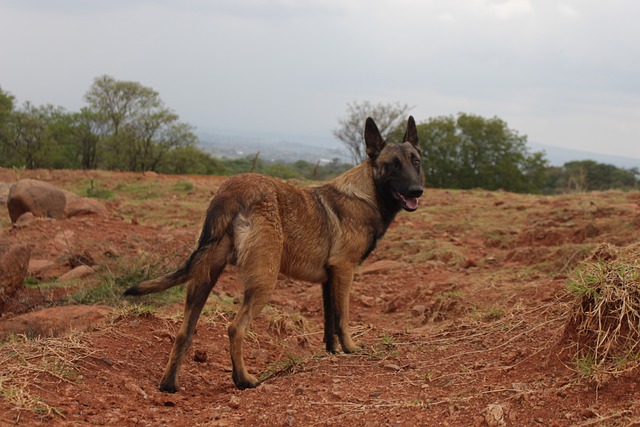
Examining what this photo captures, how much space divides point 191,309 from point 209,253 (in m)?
0.51

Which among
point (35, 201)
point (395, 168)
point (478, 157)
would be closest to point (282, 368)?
point (395, 168)

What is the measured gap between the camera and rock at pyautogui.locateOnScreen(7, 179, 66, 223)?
12367mm

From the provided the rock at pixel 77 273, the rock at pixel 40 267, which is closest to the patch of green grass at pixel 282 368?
the rock at pixel 77 273

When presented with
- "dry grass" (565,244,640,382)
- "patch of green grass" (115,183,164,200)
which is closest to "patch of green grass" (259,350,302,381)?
"dry grass" (565,244,640,382)

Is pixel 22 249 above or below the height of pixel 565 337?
below

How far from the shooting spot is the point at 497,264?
31.2 ft

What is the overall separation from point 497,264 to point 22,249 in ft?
22.7

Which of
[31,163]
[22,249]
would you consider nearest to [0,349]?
[22,249]

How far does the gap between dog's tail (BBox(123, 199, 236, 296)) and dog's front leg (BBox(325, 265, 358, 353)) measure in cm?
120

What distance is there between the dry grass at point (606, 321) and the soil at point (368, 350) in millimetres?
64

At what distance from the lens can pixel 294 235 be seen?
5.12 metres

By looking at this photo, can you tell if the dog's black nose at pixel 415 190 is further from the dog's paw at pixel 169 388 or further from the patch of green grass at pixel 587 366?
the dog's paw at pixel 169 388

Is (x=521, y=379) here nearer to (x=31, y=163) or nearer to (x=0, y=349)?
(x=0, y=349)

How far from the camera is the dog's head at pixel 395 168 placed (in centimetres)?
553
